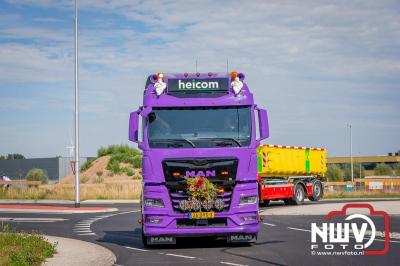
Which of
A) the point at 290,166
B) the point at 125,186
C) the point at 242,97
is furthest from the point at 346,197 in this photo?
the point at 242,97

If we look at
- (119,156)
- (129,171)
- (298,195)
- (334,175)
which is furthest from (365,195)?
(334,175)

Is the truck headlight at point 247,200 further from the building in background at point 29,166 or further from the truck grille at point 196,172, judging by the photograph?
the building in background at point 29,166

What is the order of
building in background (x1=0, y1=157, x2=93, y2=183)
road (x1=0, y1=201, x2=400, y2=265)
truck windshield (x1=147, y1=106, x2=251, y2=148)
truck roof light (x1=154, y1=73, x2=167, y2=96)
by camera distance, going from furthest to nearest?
building in background (x1=0, y1=157, x2=93, y2=183) → truck roof light (x1=154, y1=73, x2=167, y2=96) → truck windshield (x1=147, y1=106, x2=251, y2=148) → road (x1=0, y1=201, x2=400, y2=265)

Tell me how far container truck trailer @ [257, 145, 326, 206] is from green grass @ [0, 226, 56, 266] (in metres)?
17.5

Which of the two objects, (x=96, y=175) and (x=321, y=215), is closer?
(x=321, y=215)

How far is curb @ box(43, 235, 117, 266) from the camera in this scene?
1377cm

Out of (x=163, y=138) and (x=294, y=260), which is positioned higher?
(x=163, y=138)

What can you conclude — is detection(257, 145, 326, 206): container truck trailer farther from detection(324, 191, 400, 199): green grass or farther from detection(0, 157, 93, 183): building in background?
detection(0, 157, 93, 183): building in background

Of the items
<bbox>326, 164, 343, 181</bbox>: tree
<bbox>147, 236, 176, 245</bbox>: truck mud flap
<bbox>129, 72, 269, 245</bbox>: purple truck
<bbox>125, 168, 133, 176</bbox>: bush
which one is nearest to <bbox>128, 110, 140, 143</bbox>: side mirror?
<bbox>129, 72, 269, 245</bbox>: purple truck

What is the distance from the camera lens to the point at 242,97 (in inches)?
639

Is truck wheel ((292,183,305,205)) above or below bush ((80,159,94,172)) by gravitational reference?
below

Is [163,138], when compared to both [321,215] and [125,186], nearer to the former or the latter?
[321,215]

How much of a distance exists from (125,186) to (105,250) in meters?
35.5

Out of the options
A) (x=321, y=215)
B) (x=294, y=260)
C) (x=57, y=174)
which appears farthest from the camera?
(x=57, y=174)
